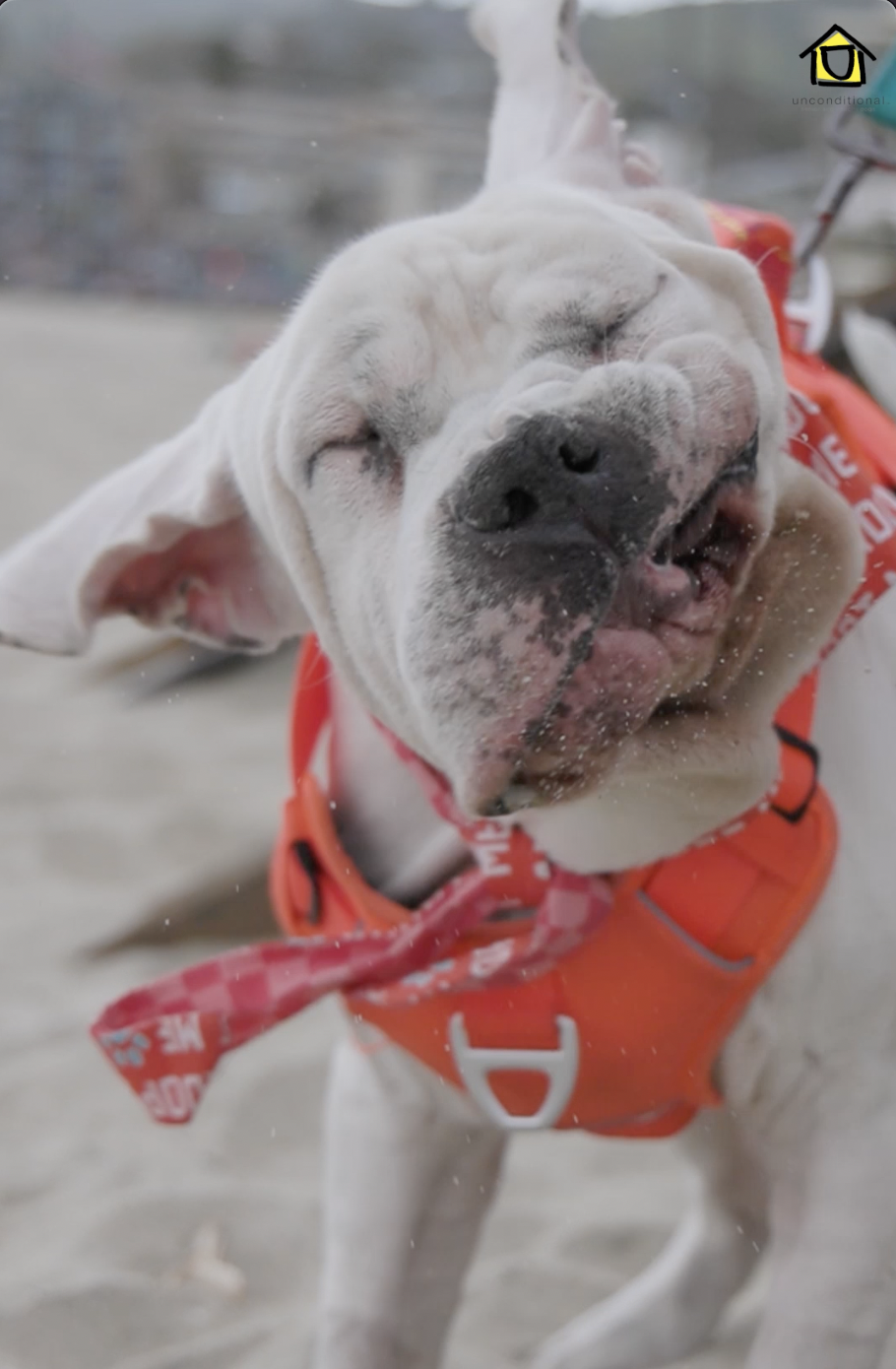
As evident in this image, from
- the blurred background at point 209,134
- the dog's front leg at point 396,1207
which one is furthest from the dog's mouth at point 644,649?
the blurred background at point 209,134

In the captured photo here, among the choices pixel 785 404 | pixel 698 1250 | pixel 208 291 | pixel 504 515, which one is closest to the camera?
pixel 504 515

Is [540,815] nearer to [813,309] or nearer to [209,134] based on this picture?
[813,309]

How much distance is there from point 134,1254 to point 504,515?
4.63 feet

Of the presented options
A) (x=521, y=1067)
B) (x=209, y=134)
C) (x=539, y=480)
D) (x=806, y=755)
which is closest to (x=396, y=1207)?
(x=521, y=1067)

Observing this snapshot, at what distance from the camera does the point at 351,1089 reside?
1.70 m

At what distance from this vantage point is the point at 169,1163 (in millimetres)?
2422

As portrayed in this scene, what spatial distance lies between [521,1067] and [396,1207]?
260 millimetres

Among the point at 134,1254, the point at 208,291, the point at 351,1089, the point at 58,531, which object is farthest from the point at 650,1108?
the point at 208,291

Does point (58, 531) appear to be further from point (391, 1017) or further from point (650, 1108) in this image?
point (650, 1108)

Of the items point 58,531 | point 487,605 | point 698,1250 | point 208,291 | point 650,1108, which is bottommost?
point 208,291

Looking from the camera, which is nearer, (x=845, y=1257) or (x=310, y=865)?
(x=845, y=1257)
